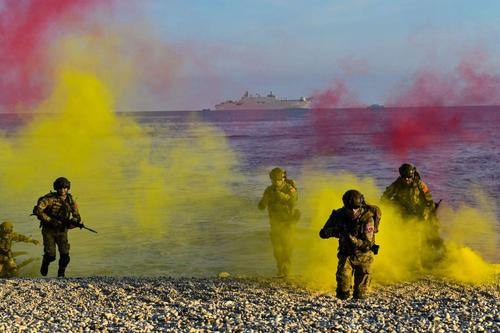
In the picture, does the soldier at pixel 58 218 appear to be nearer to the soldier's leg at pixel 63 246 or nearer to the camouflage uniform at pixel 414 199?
the soldier's leg at pixel 63 246

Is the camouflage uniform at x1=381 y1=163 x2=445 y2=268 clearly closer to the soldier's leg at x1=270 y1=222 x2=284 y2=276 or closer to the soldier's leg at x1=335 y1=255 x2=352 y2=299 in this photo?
the soldier's leg at x1=270 y1=222 x2=284 y2=276

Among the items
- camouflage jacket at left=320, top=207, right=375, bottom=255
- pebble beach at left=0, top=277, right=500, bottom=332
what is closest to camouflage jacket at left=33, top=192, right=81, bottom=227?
pebble beach at left=0, top=277, right=500, bottom=332

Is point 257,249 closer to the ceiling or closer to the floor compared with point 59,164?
closer to the floor

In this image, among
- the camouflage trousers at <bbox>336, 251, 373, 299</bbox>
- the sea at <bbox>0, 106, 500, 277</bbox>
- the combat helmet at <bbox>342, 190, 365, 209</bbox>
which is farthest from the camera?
the sea at <bbox>0, 106, 500, 277</bbox>

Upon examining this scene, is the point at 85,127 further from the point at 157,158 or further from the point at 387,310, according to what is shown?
the point at 387,310

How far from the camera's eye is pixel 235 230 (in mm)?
17078

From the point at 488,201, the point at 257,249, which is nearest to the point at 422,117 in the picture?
the point at 488,201

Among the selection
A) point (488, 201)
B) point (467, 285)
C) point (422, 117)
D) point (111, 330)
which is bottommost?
point (111, 330)

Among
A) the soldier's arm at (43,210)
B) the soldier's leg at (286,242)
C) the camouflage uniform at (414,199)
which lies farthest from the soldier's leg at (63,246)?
the camouflage uniform at (414,199)

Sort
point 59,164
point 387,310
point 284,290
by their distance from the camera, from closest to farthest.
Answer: point 387,310
point 284,290
point 59,164

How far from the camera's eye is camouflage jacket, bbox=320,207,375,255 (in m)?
7.92

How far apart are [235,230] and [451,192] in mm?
11486

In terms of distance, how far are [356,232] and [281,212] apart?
2.78 metres

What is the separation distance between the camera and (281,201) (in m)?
10.5
